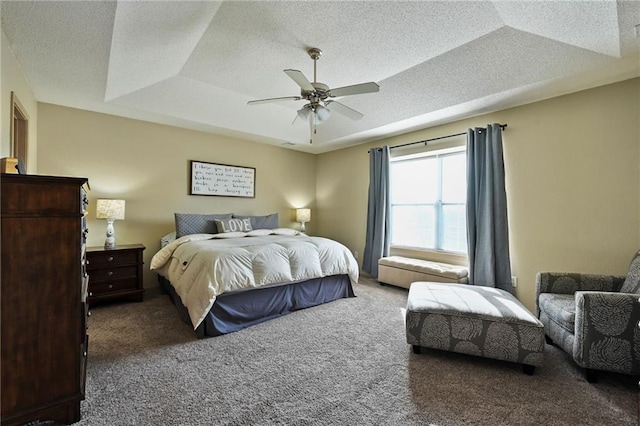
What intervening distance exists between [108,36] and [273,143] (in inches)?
130

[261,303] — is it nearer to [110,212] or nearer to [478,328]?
[478,328]

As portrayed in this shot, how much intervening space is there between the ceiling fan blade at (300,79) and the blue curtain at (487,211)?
2.40 m

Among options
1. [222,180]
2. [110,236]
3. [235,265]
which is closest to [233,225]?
[222,180]

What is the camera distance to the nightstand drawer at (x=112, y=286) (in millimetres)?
3287

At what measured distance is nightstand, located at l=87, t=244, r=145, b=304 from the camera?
3291mm

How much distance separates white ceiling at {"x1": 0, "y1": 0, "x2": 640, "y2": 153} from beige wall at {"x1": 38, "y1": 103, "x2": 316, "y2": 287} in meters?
0.29

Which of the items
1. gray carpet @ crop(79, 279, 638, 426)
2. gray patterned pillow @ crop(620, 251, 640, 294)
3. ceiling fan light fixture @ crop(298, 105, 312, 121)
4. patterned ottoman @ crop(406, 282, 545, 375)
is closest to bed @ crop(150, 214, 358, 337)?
gray carpet @ crop(79, 279, 638, 426)

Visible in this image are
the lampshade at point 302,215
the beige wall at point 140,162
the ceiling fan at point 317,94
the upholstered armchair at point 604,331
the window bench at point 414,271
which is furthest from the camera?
the lampshade at point 302,215

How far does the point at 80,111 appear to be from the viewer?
146 inches

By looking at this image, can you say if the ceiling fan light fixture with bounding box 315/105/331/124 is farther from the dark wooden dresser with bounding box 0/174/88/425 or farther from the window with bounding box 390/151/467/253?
the window with bounding box 390/151/467/253

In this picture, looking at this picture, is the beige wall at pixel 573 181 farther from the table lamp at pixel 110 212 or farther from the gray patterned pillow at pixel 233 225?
the table lamp at pixel 110 212

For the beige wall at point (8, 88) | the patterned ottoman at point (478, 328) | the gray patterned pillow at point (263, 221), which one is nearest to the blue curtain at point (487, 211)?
the patterned ottoman at point (478, 328)

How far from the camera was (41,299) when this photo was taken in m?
1.47

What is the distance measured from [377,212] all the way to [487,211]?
172 centimetres
